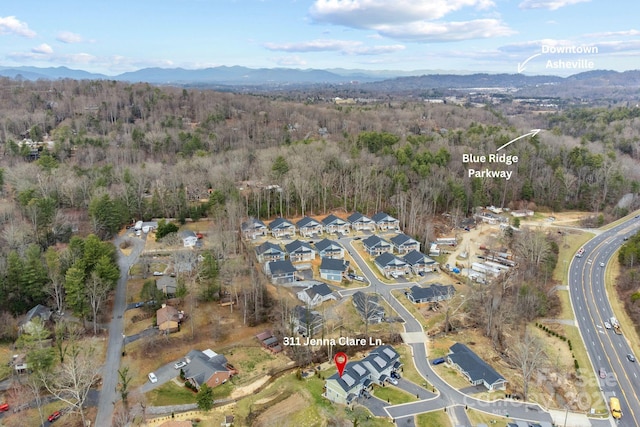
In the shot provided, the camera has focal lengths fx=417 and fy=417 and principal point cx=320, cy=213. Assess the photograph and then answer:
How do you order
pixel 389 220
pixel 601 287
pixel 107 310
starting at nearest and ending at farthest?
1. pixel 107 310
2. pixel 601 287
3. pixel 389 220

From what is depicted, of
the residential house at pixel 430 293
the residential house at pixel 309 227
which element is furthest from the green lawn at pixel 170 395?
the residential house at pixel 309 227

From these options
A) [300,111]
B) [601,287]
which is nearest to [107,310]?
[601,287]

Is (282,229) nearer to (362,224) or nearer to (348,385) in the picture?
(362,224)

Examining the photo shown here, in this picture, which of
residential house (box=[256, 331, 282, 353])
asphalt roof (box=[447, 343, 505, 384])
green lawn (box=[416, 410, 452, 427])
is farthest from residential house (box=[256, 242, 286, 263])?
green lawn (box=[416, 410, 452, 427])

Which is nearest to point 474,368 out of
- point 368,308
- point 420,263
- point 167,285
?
point 368,308

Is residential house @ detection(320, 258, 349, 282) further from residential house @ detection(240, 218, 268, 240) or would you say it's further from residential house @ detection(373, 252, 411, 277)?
residential house @ detection(240, 218, 268, 240)

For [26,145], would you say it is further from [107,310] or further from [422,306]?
[422,306]
